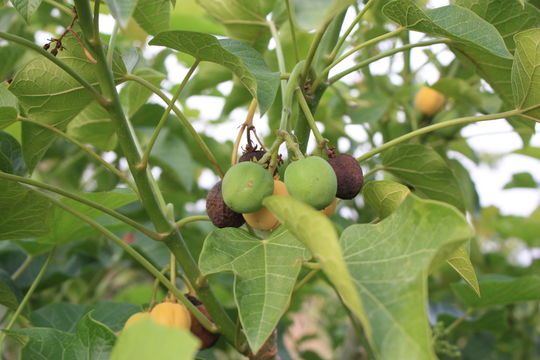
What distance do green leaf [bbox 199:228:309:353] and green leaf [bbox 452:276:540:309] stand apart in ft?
2.28

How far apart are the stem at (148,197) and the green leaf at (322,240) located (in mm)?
256

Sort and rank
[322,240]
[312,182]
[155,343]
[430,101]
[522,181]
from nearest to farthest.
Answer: [155,343]
[322,240]
[312,182]
[430,101]
[522,181]

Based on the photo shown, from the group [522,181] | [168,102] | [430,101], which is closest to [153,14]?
[168,102]

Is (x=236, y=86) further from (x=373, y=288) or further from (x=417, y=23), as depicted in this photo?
(x=373, y=288)

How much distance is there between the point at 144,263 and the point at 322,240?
374mm

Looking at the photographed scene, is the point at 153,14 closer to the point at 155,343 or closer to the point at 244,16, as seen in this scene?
the point at 244,16

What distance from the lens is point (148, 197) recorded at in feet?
2.79

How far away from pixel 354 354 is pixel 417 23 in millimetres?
1044

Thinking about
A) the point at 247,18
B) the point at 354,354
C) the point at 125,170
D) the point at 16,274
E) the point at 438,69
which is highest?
the point at 247,18

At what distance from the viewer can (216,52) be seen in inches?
32.2

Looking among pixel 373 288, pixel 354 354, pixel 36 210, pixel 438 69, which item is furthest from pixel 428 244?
pixel 438 69

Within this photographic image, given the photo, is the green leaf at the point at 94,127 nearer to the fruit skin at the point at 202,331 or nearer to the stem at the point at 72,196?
the stem at the point at 72,196

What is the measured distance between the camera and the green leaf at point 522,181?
2330 millimetres

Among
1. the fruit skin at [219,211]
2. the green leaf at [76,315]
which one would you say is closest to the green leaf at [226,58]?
the fruit skin at [219,211]
